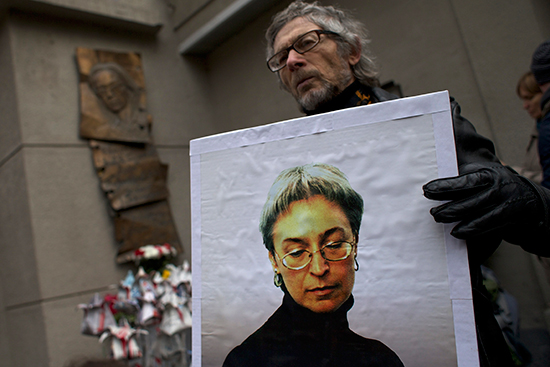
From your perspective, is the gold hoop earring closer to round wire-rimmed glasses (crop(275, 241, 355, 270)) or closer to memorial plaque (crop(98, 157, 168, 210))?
round wire-rimmed glasses (crop(275, 241, 355, 270))

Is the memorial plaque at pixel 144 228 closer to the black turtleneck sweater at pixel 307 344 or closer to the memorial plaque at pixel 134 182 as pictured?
Answer: the memorial plaque at pixel 134 182

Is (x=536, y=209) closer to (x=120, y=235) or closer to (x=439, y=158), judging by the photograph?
(x=439, y=158)

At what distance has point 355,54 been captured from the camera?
1.14 meters

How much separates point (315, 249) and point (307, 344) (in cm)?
18

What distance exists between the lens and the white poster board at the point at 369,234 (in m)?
0.67

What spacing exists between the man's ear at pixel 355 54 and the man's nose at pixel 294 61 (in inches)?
6.8

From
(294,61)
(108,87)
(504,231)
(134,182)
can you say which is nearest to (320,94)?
(294,61)

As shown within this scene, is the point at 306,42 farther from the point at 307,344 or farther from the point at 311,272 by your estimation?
the point at 307,344

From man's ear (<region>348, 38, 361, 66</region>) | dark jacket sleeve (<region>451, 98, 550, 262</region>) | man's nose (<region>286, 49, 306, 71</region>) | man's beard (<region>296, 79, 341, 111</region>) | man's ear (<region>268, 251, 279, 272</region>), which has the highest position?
man's ear (<region>348, 38, 361, 66</region>)

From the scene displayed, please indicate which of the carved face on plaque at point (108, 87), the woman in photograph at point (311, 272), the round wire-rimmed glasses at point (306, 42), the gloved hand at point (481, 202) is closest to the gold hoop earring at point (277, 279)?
the woman in photograph at point (311, 272)

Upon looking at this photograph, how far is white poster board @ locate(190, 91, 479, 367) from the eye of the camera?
67 cm

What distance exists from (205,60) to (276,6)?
116cm

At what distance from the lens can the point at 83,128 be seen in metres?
3.17

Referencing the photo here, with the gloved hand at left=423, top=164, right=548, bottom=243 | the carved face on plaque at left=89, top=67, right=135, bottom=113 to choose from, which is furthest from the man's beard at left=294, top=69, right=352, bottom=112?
the carved face on plaque at left=89, top=67, right=135, bottom=113
